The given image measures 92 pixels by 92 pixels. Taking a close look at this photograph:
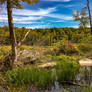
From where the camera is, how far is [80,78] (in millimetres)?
5340

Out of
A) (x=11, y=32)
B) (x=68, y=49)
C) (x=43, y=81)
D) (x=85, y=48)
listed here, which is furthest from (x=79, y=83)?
(x=85, y=48)

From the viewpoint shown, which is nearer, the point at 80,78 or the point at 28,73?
the point at 28,73

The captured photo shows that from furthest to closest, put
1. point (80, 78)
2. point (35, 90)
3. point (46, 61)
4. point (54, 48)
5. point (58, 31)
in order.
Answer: point (58, 31) → point (54, 48) → point (46, 61) → point (80, 78) → point (35, 90)

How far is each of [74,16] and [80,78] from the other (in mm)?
14816

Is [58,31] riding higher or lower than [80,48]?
higher

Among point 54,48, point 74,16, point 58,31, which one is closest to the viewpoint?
point 54,48

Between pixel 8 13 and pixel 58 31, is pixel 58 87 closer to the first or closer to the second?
pixel 8 13

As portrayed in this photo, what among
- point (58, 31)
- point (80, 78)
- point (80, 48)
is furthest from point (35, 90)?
point (58, 31)

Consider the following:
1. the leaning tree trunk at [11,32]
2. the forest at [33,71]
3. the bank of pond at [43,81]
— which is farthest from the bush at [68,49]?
the bank of pond at [43,81]

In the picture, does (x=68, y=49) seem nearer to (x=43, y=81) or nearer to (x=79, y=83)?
(x=79, y=83)

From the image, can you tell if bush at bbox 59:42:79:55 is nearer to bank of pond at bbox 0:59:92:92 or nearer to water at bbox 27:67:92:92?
water at bbox 27:67:92:92

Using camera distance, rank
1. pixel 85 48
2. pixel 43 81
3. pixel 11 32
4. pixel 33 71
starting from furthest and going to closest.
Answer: pixel 85 48 → pixel 11 32 → pixel 33 71 → pixel 43 81

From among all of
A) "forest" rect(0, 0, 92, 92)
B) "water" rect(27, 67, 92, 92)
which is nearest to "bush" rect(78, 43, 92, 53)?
"forest" rect(0, 0, 92, 92)

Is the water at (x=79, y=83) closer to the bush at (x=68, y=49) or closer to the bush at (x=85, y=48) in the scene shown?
the bush at (x=68, y=49)
